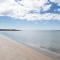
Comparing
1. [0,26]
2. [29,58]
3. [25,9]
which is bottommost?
[29,58]

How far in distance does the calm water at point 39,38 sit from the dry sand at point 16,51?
0.05 metres

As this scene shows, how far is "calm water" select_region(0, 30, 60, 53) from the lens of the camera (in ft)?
4.25

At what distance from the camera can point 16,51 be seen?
1.28 m

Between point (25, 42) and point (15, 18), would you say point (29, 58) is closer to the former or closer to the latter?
point (25, 42)

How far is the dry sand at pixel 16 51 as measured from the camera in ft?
4.17

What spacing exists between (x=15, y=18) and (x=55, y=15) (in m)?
0.36

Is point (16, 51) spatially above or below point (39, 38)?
below

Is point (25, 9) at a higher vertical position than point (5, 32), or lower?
higher

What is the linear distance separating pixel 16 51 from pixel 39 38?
9.4 inches

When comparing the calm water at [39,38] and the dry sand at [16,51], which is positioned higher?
the calm water at [39,38]

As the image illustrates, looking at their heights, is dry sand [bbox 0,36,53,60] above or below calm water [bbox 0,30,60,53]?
below

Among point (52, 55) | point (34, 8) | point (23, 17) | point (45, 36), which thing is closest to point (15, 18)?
point (23, 17)

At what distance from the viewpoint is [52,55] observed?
4.25 feet

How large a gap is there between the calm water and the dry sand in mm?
46
